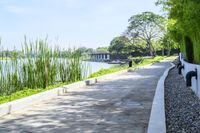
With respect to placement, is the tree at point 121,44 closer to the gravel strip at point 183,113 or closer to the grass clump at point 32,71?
the grass clump at point 32,71

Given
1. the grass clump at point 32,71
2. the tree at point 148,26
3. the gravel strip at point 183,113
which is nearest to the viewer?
the gravel strip at point 183,113

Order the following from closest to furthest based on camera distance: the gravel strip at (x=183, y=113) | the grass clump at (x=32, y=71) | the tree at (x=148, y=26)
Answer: the gravel strip at (x=183, y=113) → the grass clump at (x=32, y=71) → the tree at (x=148, y=26)

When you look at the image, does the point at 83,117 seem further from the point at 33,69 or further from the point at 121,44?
the point at 121,44

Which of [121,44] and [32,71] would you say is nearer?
[32,71]

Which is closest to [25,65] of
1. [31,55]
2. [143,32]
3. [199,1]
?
[31,55]

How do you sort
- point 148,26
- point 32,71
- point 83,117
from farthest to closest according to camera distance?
point 148,26 < point 32,71 < point 83,117

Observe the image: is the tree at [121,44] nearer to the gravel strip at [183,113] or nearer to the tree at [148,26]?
the tree at [148,26]

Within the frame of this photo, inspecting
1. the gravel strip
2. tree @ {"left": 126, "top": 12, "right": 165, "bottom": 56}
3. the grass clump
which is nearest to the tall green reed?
the grass clump

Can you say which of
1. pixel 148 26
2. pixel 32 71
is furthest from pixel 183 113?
pixel 148 26

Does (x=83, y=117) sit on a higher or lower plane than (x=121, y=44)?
lower

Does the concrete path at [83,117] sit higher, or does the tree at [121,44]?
the tree at [121,44]

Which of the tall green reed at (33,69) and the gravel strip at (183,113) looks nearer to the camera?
the gravel strip at (183,113)

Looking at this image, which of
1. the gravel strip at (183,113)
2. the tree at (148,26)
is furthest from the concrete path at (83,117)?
the tree at (148,26)

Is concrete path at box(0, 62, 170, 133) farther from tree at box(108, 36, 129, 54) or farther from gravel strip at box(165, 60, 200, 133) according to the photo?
tree at box(108, 36, 129, 54)
